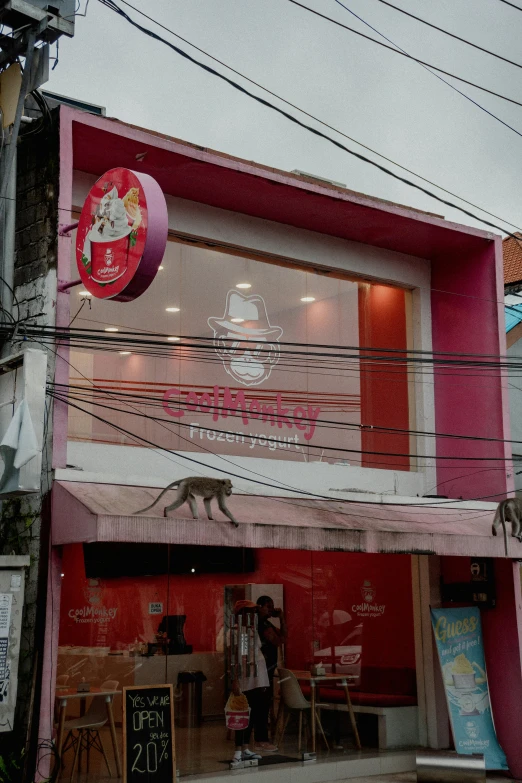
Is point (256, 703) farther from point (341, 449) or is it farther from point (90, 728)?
point (341, 449)

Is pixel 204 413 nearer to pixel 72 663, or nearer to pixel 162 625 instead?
pixel 162 625

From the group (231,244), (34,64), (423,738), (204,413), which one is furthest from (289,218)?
(423,738)

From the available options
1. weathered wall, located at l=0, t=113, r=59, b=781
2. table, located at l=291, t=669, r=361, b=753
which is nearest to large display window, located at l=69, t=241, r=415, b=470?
weathered wall, located at l=0, t=113, r=59, b=781

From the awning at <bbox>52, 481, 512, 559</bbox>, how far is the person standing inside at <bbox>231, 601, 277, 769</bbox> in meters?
1.87

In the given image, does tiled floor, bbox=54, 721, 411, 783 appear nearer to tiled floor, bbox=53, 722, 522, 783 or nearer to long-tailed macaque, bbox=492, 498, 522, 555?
tiled floor, bbox=53, 722, 522, 783

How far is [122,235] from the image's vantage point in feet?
32.5

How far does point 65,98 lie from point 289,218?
3745 millimetres

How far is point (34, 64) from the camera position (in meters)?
10.8

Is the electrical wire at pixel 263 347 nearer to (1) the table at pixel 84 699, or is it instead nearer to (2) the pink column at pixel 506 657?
(2) the pink column at pixel 506 657

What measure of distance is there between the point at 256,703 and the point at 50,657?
338 centimetres

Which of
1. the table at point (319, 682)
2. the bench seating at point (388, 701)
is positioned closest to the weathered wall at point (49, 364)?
the table at point (319, 682)

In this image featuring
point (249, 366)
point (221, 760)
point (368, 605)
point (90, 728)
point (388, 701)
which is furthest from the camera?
point (368, 605)

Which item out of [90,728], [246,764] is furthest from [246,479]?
[90,728]

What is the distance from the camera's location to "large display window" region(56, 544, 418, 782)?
11.3 m
